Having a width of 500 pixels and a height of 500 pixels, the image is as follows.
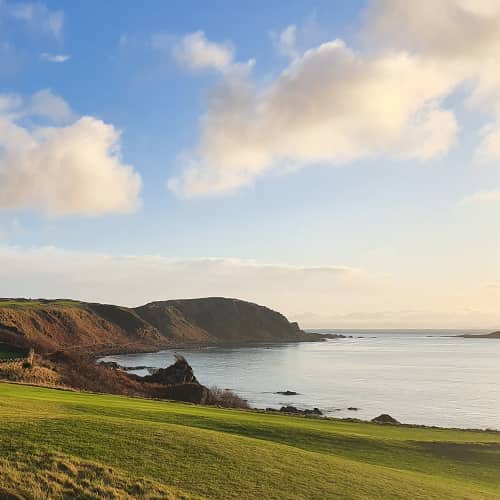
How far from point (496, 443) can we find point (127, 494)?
24414 mm

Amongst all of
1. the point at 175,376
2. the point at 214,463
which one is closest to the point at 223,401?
the point at 175,376

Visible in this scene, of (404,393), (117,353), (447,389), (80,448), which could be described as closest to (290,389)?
(404,393)

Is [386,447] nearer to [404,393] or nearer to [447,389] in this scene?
[404,393]

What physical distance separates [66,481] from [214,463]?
506cm

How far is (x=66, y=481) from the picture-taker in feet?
44.8

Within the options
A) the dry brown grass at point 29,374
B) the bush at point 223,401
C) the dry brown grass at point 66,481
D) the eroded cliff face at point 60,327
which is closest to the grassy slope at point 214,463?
the dry brown grass at point 66,481

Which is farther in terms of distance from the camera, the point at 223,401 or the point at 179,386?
the point at 179,386

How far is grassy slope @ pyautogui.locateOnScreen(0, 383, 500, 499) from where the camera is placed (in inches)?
566

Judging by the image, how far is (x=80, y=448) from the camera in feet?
54.5

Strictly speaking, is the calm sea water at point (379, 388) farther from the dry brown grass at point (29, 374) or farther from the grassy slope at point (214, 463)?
the grassy slope at point (214, 463)

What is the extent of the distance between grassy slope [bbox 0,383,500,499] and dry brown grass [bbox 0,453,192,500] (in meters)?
0.03

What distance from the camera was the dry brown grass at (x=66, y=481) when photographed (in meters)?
12.9

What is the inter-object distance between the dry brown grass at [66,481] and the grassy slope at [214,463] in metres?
0.03

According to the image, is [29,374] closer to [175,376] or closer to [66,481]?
[175,376]
